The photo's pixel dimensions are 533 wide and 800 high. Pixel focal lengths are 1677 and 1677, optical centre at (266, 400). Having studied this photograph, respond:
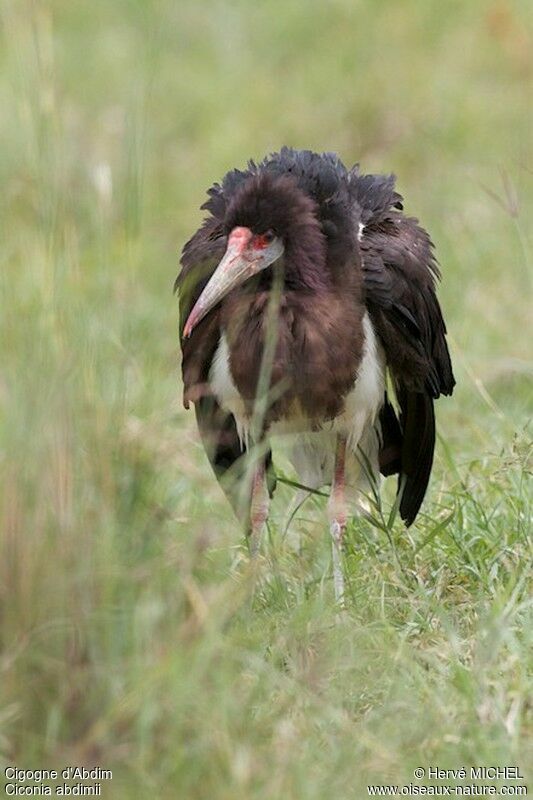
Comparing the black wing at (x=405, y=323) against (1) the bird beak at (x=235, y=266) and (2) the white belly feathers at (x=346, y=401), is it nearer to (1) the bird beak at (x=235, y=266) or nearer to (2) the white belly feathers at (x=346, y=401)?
(2) the white belly feathers at (x=346, y=401)

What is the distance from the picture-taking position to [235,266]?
4469 mm

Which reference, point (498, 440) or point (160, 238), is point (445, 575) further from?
point (160, 238)

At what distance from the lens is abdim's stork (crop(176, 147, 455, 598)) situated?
4520mm

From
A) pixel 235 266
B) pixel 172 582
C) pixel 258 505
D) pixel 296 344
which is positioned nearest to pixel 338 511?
pixel 258 505

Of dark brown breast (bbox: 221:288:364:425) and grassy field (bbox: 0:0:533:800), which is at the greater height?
dark brown breast (bbox: 221:288:364:425)

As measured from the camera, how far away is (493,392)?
602 centimetres

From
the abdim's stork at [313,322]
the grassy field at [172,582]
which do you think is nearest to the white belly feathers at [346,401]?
the abdim's stork at [313,322]

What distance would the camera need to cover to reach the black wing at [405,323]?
4.75m

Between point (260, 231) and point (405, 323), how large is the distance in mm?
546

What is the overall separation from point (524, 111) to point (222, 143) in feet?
5.56

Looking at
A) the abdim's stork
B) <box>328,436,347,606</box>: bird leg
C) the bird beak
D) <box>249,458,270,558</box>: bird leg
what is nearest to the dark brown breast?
the abdim's stork

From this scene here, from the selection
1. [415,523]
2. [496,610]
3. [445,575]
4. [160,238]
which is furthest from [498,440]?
[160,238]

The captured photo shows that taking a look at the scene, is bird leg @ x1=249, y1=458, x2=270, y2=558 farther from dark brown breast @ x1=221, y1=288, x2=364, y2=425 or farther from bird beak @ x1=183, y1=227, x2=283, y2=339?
bird beak @ x1=183, y1=227, x2=283, y2=339

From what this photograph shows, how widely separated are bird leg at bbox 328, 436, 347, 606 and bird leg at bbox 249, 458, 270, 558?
19cm
